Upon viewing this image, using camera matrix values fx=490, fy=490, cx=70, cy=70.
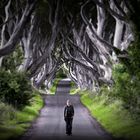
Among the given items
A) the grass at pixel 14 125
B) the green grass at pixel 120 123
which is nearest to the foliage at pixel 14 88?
the grass at pixel 14 125

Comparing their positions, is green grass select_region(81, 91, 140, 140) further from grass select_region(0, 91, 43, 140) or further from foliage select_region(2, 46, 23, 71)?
foliage select_region(2, 46, 23, 71)

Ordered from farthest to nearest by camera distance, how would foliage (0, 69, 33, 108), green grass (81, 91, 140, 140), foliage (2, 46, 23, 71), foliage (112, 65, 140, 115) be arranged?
foliage (2, 46, 23, 71) → foliage (0, 69, 33, 108) → foliage (112, 65, 140, 115) → green grass (81, 91, 140, 140)

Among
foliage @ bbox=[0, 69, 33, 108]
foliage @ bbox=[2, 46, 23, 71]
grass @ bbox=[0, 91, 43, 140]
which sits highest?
foliage @ bbox=[2, 46, 23, 71]

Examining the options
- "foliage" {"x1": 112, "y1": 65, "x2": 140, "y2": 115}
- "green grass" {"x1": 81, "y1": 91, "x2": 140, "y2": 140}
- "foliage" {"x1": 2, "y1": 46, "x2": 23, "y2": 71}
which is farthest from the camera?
"foliage" {"x1": 2, "y1": 46, "x2": 23, "y2": 71}

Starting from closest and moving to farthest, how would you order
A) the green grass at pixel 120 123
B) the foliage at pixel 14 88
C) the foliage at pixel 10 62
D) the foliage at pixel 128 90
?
1. the green grass at pixel 120 123
2. the foliage at pixel 128 90
3. the foliage at pixel 14 88
4. the foliage at pixel 10 62

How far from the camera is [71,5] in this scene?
134ft

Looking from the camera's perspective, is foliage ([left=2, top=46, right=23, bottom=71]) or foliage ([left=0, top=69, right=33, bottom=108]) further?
foliage ([left=2, top=46, right=23, bottom=71])

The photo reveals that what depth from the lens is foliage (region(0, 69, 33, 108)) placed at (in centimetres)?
3209

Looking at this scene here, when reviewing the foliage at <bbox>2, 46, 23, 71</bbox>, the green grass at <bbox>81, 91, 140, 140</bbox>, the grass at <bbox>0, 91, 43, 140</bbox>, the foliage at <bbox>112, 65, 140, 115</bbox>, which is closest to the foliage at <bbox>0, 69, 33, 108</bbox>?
the grass at <bbox>0, 91, 43, 140</bbox>

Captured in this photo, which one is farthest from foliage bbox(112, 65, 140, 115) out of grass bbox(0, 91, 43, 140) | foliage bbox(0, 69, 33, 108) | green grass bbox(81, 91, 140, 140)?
foliage bbox(0, 69, 33, 108)

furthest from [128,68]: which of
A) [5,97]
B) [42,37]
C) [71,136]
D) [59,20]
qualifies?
[42,37]

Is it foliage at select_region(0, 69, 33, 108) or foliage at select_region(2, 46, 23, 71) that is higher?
foliage at select_region(2, 46, 23, 71)

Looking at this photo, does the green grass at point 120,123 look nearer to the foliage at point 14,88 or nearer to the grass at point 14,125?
the grass at point 14,125

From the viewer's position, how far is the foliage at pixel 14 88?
32.1m
